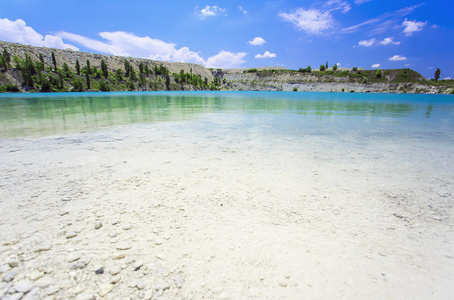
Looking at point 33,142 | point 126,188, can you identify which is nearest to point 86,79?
point 33,142

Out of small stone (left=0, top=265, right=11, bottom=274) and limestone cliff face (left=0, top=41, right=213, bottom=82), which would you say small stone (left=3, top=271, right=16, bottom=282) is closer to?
small stone (left=0, top=265, right=11, bottom=274)

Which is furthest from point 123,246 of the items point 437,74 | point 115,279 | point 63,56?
point 437,74

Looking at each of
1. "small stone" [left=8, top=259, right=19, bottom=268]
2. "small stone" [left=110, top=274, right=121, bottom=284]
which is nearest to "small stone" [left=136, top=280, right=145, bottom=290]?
"small stone" [left=110, top=274, right=121, bottom=284]

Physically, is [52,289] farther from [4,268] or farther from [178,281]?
[178,281]

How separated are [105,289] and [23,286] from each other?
1.06 meters

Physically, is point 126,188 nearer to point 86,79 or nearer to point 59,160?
point 59,160

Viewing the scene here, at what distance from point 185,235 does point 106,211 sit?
1.98 m

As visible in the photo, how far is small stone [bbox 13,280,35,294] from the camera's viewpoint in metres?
2.64

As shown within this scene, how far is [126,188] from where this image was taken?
5496 mm

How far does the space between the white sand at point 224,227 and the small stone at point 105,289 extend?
0.04 feet

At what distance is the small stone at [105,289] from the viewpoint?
2.70m

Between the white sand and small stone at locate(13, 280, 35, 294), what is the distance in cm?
2

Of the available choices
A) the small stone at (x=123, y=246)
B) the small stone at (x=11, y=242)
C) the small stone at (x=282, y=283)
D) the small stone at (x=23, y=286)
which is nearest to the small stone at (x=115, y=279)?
the small stone at (x=123, y=246)

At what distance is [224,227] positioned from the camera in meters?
4.12
